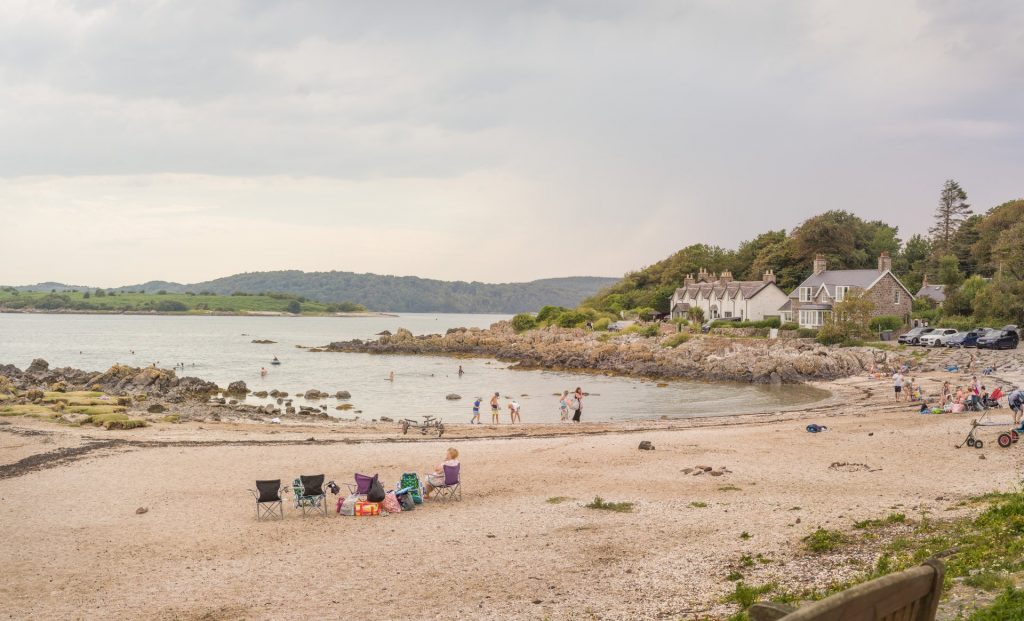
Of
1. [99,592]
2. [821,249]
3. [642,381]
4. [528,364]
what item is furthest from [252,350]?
[99,592]

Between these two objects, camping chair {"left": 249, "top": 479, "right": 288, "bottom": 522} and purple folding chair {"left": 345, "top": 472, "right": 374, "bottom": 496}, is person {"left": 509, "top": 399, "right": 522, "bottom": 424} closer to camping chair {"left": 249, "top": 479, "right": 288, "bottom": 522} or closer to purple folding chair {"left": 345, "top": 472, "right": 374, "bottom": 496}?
purple folding chair {"left": 345, "top": 472, "right": 374, "bottom": 496}

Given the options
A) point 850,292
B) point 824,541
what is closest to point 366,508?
point 824,541

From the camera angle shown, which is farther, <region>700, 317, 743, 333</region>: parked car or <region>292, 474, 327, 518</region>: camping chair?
<region>700, 317, 743, 333</region>: parked car

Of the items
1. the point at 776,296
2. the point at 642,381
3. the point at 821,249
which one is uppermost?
the point at 821,249

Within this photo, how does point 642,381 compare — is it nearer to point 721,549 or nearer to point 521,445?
point 521,445

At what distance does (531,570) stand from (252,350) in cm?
8375

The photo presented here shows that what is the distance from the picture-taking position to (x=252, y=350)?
3455 inches

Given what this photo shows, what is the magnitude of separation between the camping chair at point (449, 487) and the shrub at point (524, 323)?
7879 centimetres

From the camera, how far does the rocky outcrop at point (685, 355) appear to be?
4941cm

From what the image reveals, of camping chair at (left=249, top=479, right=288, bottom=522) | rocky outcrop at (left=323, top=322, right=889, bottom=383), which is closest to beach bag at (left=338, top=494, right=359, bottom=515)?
camping chair at (left=249, top=479, right=288, bottom=522)

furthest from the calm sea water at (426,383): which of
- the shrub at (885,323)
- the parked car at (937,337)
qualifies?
the shrub at (885,323)

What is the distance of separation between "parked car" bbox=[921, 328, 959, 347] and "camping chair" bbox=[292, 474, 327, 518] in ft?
163

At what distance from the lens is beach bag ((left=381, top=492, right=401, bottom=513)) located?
14.9 metres

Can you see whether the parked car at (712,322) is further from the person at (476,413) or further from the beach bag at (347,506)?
the beach bag at (347,506)
